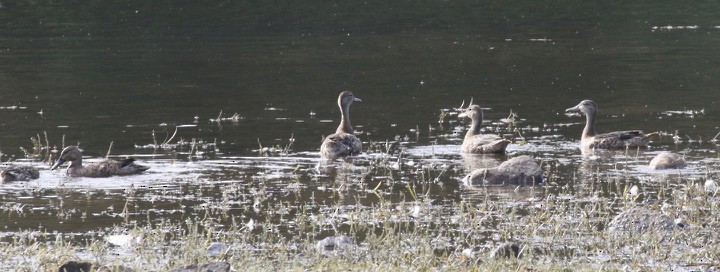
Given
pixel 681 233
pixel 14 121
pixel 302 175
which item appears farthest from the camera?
pixel 14 121

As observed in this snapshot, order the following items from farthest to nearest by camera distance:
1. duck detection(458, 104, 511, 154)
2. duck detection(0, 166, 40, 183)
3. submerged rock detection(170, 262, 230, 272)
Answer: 1. duck detection(458, 104, 511, 154)
2. duck detection(0, 166, 40, 183)
3. submerged rock detection(170, 262, 230, 272)

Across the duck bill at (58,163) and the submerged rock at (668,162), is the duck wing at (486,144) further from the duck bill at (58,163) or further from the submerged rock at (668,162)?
the duck bill at (58,163)

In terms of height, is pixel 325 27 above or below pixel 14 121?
above

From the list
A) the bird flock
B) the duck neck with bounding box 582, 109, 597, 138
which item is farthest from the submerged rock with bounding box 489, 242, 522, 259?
the duck neck with bounding box 582, 109, 597, 138

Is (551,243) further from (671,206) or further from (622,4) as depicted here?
(622,4)

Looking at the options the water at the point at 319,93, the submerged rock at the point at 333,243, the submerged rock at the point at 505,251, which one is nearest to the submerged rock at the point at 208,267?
the submerged rock at the point at 333,243

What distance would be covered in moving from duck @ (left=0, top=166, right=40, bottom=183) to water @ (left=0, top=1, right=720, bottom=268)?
0.18 metres

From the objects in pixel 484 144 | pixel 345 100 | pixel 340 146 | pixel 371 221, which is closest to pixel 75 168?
pixel 340 146

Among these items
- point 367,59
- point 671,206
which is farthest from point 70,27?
point 671,206

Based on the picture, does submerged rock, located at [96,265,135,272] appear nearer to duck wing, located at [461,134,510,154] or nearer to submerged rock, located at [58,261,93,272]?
submerged rock, located at [58,261,93,272]

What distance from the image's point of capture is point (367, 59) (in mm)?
31062

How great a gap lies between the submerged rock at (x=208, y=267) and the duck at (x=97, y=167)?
21.4 ft

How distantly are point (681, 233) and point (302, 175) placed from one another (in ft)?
19.2

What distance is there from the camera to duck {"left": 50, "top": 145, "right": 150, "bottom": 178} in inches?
625
